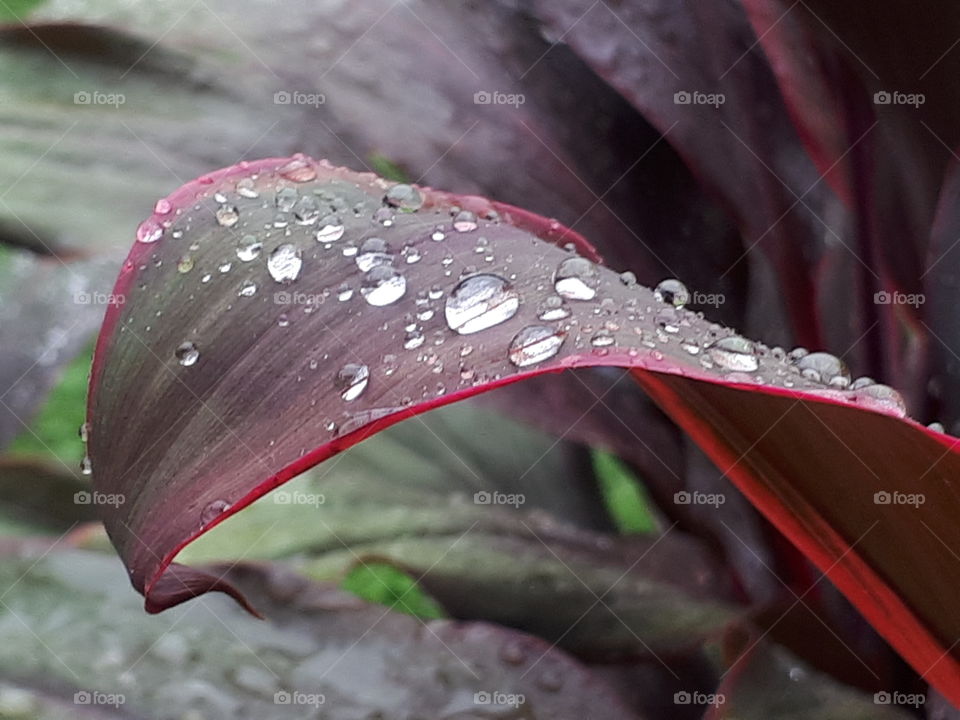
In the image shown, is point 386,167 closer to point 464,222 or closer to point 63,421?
point 464,222

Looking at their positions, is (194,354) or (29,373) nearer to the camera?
(194,354)

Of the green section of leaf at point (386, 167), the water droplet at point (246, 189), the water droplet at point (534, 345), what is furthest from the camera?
the green section of leaf at point (386, 167)

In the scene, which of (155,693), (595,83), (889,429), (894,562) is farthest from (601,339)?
(595,83)

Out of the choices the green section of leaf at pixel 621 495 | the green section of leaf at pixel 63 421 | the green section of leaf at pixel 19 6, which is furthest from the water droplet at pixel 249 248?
the green section of leaf at pixel 19 6

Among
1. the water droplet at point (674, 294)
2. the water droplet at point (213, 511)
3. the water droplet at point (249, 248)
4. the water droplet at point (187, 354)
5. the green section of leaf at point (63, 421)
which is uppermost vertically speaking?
the water droplet at point (249, 248)

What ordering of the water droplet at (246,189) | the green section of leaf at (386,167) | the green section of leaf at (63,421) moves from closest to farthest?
1. the water droplet at (246,189)
2. the green section of leaf at (386,167)
3. the green section of leaf at (63,421)

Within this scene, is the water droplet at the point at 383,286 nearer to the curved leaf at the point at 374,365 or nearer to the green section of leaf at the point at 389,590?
the curved leaf at the point at 374,365

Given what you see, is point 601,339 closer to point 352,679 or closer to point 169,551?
point 169,551

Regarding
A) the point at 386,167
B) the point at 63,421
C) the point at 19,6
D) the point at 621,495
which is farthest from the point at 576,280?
the point at 19,6
